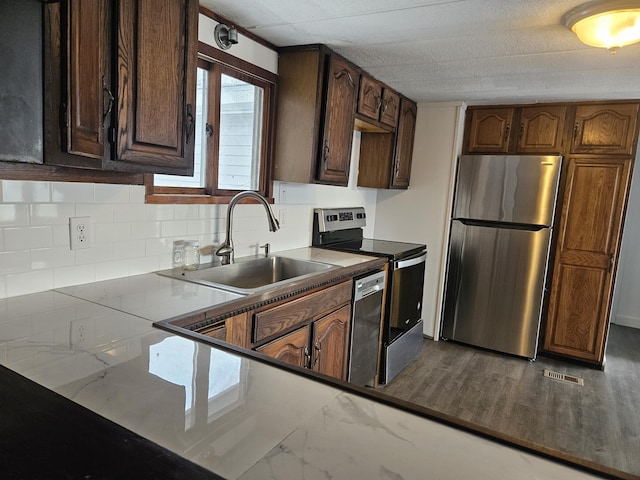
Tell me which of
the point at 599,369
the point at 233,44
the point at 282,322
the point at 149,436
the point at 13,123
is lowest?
the point at 599,369

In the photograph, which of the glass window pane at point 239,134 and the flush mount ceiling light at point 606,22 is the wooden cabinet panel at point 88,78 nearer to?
the glass window pane at point 239,134

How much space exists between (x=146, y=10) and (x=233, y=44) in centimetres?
80

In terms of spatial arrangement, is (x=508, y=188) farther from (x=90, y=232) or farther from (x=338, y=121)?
(x=90, y=232)

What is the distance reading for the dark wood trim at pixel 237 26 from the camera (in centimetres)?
195

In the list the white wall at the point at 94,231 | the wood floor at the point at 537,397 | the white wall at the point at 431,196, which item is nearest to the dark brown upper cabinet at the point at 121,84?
the white wall at the point at 94,231

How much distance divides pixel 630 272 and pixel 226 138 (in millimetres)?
4482

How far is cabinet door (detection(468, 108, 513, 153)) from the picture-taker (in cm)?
350

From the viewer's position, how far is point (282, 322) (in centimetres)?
183

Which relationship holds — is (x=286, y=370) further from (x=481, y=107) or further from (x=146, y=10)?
(x=481, y=107)

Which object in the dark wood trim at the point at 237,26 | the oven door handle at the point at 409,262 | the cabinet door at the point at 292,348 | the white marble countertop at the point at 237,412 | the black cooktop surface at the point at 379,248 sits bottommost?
the cabinet door at the point at 292,348

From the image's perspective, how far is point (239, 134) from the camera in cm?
242

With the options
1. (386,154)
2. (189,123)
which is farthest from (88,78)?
(386,154)

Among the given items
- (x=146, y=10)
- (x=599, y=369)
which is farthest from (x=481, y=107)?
(x=146, y=10)

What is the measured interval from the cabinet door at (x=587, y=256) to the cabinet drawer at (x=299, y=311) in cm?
206
